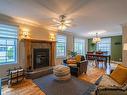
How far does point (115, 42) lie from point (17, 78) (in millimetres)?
8056

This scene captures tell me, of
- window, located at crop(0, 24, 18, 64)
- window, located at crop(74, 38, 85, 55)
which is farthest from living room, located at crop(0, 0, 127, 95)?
window, located at crop(74, 38, 85, 55)

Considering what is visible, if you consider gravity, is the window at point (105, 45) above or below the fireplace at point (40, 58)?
above

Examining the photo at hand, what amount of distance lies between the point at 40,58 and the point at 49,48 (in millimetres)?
819

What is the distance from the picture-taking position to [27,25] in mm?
4836

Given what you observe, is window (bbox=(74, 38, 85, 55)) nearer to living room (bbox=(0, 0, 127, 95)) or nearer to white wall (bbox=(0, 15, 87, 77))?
living room (bbox=(0, 0, 127, 95))

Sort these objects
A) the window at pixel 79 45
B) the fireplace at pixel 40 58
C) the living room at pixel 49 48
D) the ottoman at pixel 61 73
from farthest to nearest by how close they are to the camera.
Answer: the window at pixel 79 45 → the fireplace at pixel 40 58 → the ottoman at pixel 61 73 → the living room at pixel 49 48

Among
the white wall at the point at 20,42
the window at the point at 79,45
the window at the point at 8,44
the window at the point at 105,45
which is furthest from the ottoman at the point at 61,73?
the window at the point at 105,45

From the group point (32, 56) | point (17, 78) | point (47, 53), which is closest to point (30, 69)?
point (32, 56)

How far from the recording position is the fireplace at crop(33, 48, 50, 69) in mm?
5234

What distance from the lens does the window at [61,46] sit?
6.92 m

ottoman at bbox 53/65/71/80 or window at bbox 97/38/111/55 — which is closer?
ottoman at bbox 53/65/71/80

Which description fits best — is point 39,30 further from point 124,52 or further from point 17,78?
point 124,52

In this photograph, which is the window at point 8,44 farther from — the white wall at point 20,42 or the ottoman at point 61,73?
the ottoman at point 61,73

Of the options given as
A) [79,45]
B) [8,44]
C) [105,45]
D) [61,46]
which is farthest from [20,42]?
[105,45]
